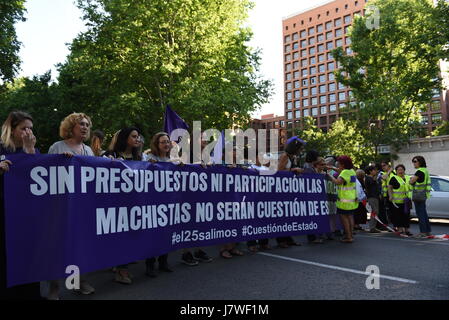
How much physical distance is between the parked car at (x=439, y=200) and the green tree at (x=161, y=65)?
9.79 meters

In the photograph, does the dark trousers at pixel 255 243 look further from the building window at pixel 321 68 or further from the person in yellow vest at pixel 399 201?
the building window at pixel 321 68

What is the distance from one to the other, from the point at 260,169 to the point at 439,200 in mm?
7590

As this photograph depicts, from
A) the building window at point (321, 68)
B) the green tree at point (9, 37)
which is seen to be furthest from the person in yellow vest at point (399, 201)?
the building window at point (321, 68)

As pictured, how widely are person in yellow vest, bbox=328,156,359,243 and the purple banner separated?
4.30ft

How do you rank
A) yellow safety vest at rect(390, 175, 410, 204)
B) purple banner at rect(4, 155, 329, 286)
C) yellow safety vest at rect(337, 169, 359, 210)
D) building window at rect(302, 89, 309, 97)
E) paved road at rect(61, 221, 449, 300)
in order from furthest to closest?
building window at rect(302, 89, 309, 97), yellow safety vest at rect(390, 175, 410, 204), yellow safety vest at rect(337, 169, 359, 210), paved road at rect(61, 221, 449, 300), purple banner at rect(4, 155, 329, 286)

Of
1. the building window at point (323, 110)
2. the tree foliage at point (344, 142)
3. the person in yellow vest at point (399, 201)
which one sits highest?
the building window at point (323, 110)

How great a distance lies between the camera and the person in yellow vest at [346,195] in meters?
7.08

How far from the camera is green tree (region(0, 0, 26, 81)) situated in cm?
1638

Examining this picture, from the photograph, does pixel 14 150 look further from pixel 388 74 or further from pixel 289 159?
pixel 388 74

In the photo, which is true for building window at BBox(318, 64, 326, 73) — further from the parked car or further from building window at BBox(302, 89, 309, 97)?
the parked car

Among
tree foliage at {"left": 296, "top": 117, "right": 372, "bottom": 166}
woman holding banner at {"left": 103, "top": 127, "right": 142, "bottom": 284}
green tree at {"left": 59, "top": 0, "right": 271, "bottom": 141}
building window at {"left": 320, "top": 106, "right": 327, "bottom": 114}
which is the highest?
building window at {"left": 320, "top": 106, "right": 327, "bottom": 114}

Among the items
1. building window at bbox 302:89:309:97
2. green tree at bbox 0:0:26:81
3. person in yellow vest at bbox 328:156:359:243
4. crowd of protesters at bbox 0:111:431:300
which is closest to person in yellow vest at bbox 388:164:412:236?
crowd of protesters at bbox 0:111:431:300

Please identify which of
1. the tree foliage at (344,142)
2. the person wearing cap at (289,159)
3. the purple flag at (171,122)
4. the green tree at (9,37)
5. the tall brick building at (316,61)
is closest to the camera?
the person wearing cap at (289,159)
